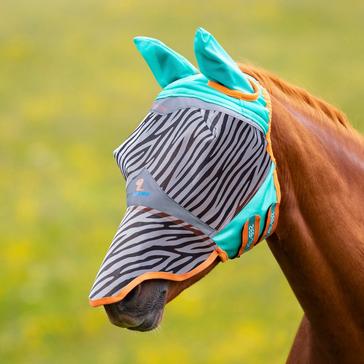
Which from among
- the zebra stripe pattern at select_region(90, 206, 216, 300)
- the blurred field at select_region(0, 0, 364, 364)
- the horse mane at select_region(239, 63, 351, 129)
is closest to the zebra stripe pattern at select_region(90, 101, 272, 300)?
the zebra stripe pattern at select_region(90, 206, 216, 300)

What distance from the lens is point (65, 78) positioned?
626 inches

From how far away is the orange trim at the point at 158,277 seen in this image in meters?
3.05

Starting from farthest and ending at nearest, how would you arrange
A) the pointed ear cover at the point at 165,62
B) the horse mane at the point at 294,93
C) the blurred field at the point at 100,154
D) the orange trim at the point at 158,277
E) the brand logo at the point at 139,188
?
the blurred field at the point at 100,154 → the horse mane at the point at 294,93 → the pointed ear cover at the point at 165,62 → the brand logo at the point at 139,188 → the orange trim at the point at 158,277

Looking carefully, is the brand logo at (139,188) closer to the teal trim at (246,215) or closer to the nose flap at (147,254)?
the nose flap at (147,254)

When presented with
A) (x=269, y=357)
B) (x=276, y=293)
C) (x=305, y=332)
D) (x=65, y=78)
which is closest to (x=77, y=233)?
(x=276, y=293)

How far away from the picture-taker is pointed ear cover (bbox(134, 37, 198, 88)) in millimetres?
3363

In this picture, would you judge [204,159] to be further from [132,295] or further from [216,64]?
[132,295]

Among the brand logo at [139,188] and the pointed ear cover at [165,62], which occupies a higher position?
the pointed ear cover at [165,62]

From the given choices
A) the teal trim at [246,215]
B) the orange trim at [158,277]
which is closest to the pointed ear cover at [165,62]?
the teal trim at [246,215]

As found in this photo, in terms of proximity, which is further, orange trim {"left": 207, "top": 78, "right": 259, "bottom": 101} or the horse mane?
the horse mane

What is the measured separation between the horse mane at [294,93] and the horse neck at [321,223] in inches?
2.5

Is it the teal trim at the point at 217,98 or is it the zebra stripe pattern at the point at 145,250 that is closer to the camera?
the zebra stripe pattern at the point at 145,250

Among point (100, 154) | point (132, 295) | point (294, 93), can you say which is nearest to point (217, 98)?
point (294, 93)

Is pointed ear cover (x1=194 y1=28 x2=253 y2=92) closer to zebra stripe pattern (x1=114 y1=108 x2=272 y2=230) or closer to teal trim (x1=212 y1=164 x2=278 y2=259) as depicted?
zebra stripe pattern (x1=114 y1=108 x2=272 y2=230)
